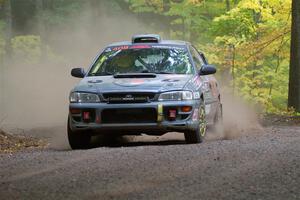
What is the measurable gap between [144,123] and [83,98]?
1028 millimetres

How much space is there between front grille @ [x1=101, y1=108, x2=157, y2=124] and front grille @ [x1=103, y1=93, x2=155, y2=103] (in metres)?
0.14

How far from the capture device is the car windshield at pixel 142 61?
38.2 ft

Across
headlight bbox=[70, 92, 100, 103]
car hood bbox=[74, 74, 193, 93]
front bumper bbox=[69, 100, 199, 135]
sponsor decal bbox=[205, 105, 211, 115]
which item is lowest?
sponsor decal bbox=[205, 105, 211, 115]

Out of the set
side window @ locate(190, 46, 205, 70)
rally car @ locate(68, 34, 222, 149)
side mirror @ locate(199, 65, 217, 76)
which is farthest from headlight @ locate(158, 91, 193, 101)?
side window @ locate(190, 46, 205, 70)

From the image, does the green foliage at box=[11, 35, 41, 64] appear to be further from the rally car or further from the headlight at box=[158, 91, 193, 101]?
the headlight at box=[158, 91, 193, 101]

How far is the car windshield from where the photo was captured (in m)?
11.6

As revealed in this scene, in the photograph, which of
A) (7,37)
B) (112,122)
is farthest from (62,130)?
(7,37)

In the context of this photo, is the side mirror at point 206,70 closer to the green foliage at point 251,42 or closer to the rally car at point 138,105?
the rally car at point 138,105

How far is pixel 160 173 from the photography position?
739cm

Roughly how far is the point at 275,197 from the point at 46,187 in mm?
2256

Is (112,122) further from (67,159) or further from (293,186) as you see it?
(293,186)

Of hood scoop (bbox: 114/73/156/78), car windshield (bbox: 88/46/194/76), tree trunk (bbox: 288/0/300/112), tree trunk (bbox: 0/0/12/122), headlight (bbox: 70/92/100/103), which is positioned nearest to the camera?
headlight (bbox: 70/92/100/103)

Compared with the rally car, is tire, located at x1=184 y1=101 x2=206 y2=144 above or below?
below

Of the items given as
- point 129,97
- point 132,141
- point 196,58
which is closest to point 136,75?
point 129,97
